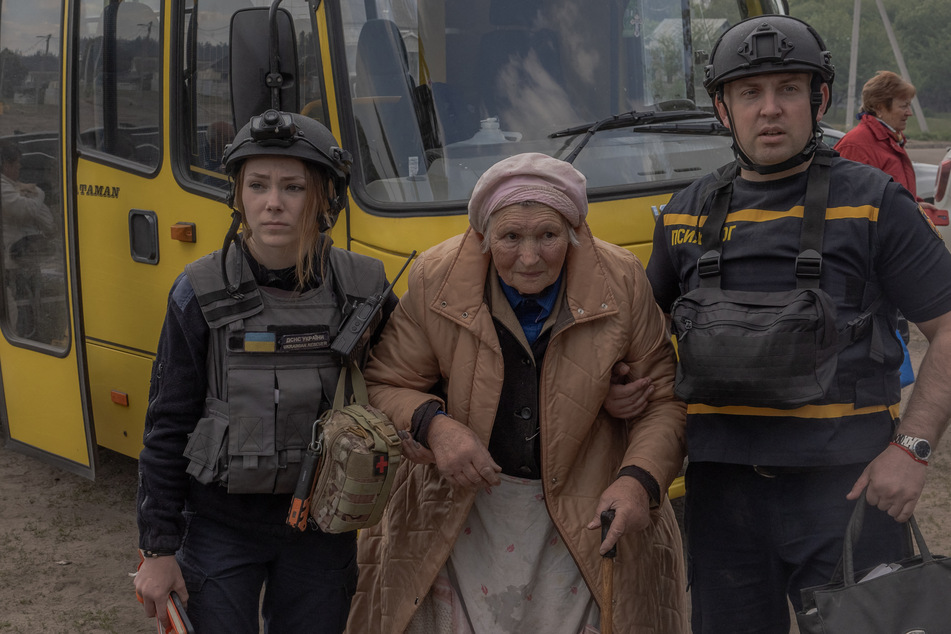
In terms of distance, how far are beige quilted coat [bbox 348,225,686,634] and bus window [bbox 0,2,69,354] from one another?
3174 millimetres

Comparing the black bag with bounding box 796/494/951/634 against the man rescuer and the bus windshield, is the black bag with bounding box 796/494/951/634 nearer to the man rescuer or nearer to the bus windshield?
the man rescuer

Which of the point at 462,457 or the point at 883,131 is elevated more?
the point at 883,131

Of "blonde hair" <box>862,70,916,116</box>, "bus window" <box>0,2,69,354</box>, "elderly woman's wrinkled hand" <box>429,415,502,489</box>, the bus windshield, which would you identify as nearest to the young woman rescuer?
"elderly woman's wrinkled hand" <box>429,415,502,489</box>

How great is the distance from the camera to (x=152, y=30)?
482 cm

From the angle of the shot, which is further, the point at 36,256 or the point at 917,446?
the point at 36,256

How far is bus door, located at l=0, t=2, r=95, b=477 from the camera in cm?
525

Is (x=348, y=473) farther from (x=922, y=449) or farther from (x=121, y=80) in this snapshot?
(x=121, y=80)

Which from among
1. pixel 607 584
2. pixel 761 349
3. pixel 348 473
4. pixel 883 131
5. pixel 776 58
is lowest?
pixel 607 584

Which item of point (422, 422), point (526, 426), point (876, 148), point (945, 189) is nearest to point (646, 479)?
point (526, 426)

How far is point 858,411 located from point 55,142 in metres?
4.22

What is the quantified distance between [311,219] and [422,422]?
554 millimetres

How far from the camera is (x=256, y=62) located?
370cm

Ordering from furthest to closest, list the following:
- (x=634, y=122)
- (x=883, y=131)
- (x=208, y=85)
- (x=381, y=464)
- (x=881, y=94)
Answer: (x=881, y=94)
(x=883, y=131)
(x=208, y=85)
(x=634, y=122)
(x=381, y=464)

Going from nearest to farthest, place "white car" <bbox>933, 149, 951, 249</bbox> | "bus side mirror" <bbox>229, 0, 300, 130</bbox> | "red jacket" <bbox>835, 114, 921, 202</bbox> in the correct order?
"bus side mirror" <bbox>229, 0, 300, 130</bbox> → "red jacket" <bbox>835, 114, 921, 202</bbox> → "white car" <bbox>933, 149, 951, 249</bbox>
